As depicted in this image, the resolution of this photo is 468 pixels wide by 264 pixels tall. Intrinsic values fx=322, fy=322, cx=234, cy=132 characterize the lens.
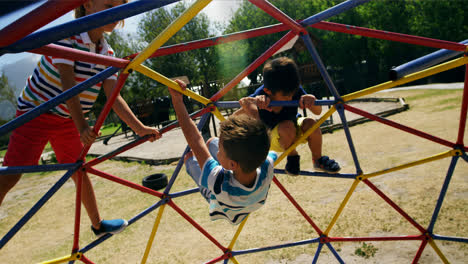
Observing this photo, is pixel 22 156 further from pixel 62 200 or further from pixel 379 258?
pixel 62 200

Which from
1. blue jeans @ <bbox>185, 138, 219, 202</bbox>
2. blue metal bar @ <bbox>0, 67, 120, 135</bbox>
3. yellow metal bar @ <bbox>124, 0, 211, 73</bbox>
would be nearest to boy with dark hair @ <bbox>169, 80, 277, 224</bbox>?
blue jeans @ <bbox>185, 138, 219, 202</bbox>

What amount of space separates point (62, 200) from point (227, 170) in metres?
5.69

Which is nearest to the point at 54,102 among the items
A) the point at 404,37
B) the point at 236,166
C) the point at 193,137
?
the point at 193,137

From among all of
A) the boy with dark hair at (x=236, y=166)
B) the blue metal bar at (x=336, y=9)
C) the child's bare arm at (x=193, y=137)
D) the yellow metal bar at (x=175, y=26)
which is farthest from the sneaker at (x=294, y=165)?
the yellow metal bar at (x=175, y=26)

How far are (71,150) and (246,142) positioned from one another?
4.56ft

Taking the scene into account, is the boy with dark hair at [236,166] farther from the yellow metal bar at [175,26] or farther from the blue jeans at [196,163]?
the yellow metal bar at [175,26]

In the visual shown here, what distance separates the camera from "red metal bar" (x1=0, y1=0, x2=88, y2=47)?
935 mm

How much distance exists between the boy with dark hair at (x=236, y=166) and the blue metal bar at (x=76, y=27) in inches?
25.7

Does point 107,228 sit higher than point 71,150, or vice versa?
point 71,150

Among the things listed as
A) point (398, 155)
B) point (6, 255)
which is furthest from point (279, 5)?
point (6, 255)

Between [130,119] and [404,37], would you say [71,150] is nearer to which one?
[130,119]

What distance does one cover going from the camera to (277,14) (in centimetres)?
186

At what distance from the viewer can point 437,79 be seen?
1781 cm

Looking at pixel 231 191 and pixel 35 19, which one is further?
pixel 231 191
